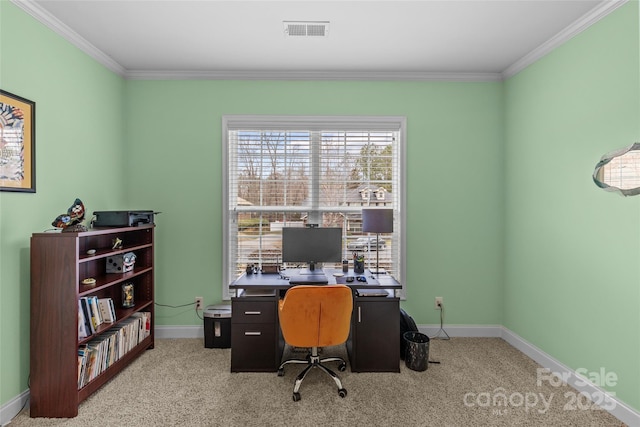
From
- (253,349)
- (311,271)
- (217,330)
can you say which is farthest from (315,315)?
(217,330)

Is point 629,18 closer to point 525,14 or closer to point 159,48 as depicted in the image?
point 525,14

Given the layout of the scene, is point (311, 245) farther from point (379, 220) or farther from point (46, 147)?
point (46, 147)

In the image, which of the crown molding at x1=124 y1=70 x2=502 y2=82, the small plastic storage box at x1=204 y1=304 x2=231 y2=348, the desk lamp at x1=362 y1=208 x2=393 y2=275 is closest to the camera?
the desk lamp at x1=362 y1=208 x2=393 y2=275

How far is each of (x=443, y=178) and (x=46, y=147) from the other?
352cm

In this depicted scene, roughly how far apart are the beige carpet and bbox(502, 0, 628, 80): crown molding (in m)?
2.75

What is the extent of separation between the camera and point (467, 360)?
294 centimetres

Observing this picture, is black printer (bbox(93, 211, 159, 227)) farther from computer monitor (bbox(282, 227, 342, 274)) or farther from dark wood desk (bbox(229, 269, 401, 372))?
computer monitor (bbox(282, 227, 342, 274))

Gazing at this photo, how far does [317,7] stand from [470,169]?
2.23 metres

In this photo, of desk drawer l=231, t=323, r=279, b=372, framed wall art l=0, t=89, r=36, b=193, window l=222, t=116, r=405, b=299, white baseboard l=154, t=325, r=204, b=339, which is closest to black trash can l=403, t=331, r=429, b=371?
window l=222, t=116, r=405, b=299

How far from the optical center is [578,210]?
8.14ft

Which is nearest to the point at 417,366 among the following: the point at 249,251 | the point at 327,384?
the point at 327,384

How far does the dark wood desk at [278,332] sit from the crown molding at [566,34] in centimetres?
242

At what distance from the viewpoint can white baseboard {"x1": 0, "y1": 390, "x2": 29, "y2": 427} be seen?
2076 mm

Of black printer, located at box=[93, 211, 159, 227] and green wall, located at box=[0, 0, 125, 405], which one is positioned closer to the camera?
green wall, located at box=[0, 0, 125, 405]
